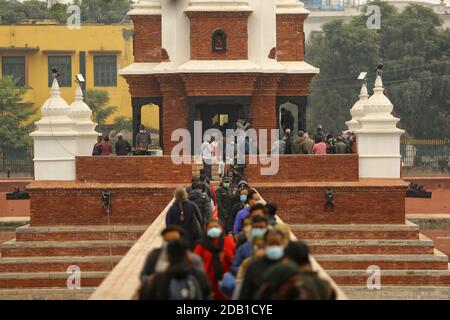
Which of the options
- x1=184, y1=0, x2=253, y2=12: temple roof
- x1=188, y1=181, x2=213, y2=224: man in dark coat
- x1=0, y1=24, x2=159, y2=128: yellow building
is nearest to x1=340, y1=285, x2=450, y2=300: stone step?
x1=184, y1=0, x2=253, y2=12: temple roof

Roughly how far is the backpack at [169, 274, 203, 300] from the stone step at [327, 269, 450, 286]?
17.7 meters

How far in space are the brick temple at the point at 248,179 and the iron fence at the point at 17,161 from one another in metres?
22.8

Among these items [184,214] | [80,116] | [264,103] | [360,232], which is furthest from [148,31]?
[184,214]

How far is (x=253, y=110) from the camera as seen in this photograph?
3669 cm

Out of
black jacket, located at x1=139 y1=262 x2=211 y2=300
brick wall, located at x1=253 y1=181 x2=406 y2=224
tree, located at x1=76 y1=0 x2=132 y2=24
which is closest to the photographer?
black jacket, located at x1=139 y1=262 x2=211 y2=300

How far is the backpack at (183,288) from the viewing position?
13.8 m

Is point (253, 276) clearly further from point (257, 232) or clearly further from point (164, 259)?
point (257, 232)

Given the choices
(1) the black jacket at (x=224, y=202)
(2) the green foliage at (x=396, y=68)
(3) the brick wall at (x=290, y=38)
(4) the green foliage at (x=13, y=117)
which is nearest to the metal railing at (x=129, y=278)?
(1) the black jacket at (x=224, y=202)

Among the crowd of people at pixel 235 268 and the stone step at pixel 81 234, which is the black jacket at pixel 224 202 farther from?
the crowd of people at pixel 235 268

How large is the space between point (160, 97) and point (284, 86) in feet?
10.0

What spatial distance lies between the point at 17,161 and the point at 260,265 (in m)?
47.4

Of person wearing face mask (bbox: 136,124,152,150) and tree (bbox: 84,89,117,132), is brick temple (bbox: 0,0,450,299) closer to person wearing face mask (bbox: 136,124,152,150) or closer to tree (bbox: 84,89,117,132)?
person wearing face mask (bbox: 136,124,152,150)

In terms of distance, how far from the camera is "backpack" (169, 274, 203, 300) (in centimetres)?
1380

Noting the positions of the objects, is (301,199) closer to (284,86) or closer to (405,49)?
(284,86)
